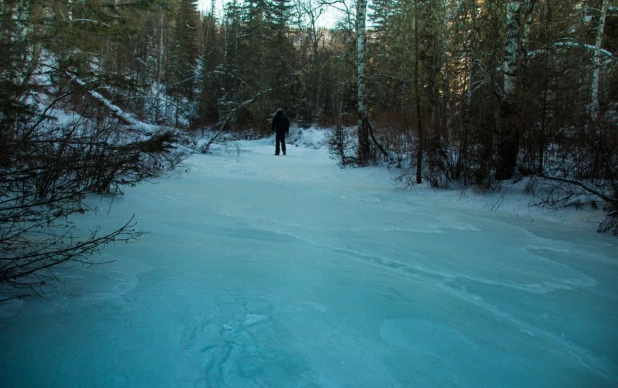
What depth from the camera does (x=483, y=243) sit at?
4105mm

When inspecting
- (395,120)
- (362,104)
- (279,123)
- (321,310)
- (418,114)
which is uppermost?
(362,104)

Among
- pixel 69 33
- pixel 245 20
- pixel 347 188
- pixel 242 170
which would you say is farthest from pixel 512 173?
pixel 245 20

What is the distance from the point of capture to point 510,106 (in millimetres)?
6719

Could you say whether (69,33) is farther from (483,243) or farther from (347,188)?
(483,243)

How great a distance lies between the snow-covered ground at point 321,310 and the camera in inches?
70.1

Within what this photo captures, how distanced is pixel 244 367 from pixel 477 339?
4.44 feet

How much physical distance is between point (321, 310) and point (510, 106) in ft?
20.1

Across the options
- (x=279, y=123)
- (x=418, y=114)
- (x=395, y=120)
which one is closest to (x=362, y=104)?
(x=395, y=120)

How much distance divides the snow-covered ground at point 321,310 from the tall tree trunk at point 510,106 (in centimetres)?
225

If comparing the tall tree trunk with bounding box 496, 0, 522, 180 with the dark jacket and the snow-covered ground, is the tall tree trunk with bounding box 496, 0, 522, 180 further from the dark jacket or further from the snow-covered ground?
the dark jacket

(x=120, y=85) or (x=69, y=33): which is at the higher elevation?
(x=69, y=33)

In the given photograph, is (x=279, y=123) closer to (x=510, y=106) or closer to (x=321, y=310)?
(x=510, y=106)

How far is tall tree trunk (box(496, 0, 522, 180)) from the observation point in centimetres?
668

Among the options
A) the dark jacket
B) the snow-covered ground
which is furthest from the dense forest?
the dark jacket
